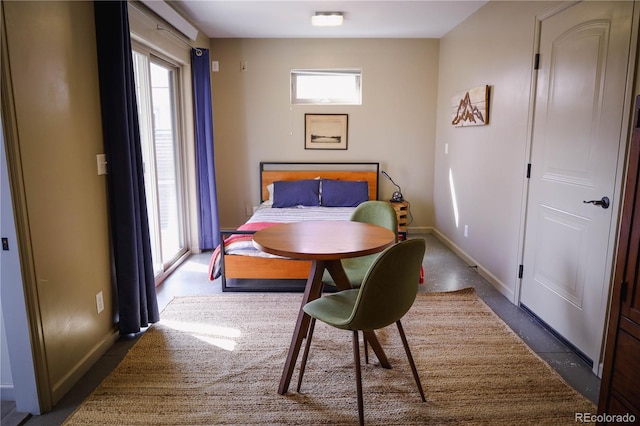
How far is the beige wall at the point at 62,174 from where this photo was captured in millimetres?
1768

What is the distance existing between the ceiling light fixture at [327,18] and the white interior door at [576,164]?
6.09ft

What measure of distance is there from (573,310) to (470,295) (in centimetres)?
89

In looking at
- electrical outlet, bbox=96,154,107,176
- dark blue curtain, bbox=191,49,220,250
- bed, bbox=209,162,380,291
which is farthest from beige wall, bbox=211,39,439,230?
electrical outlet, bbox=96,154,107,176

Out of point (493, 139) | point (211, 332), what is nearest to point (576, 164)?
point (493, 139)

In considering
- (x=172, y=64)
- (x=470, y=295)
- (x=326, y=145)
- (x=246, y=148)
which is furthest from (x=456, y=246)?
(x=172, y=64)

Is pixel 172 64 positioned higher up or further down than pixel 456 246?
higher up

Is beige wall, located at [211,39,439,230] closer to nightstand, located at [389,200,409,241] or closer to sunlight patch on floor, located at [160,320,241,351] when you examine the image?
nightstand, located at [389,200,409,241]

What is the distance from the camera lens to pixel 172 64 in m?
3.96

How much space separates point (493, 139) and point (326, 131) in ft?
6.95

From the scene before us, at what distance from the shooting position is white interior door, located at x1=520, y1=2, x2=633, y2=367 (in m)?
2.09

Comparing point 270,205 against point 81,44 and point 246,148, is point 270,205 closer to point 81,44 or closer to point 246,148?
point 246,148

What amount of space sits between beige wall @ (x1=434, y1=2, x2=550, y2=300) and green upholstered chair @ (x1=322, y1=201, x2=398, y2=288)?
113cm

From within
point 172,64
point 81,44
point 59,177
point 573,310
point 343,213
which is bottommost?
point 573,310

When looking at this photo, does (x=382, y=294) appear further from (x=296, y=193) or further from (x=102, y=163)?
(x=296, y=193)
